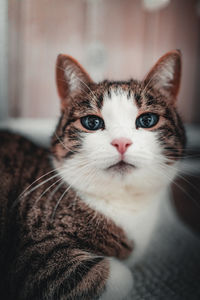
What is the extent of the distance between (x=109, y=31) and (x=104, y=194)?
0.51 m

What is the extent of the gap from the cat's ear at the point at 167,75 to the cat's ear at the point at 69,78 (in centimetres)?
16

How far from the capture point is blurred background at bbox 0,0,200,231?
0.66 meters

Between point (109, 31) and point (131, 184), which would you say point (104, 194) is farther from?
point (109, 31)

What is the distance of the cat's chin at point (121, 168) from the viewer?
0.54m

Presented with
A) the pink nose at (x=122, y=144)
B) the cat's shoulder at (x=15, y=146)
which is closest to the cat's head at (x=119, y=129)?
the pink nose at (x=122, y=144)

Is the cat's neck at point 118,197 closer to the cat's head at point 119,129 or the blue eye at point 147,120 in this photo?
the cat's head at point 119,129

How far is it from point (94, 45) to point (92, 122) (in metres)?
0.32

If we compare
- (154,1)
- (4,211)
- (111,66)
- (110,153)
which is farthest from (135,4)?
(4,211)

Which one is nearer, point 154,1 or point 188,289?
point 188,289

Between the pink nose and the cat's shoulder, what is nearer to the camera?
the pink nose

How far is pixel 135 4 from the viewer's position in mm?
747

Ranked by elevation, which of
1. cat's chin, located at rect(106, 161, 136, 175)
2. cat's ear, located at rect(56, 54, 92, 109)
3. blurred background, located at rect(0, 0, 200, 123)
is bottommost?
cat's chin, located at rect(106, 161, 136, 175)

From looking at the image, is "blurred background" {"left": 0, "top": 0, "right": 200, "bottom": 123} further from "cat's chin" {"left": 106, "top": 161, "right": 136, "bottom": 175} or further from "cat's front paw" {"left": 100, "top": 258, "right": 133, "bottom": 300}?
"cat's front paw" {"left": 100, "top": 258, "right": 133, "bottom": 300}

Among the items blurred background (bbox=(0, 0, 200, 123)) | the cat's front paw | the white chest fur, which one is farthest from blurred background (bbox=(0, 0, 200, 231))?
the cat's front paw
